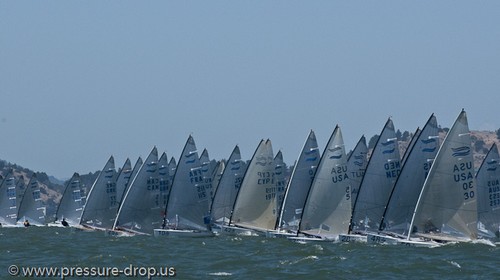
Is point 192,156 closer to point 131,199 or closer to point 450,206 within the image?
point 131,199

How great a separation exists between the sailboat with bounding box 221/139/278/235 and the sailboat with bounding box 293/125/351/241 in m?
11.7

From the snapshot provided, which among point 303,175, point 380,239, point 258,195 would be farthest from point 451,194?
point 258,195

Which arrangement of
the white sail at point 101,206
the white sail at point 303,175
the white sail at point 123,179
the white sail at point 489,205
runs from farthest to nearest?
the white sail at point 123,179 → the white sail at point 101,206 → the white sail at point 489,205 → the white sail at point 303,175

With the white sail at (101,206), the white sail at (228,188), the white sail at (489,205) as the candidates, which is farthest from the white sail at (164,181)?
the white sail at (489,205)

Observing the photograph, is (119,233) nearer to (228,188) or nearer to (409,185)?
(228,188)

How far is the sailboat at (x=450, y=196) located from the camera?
244ft

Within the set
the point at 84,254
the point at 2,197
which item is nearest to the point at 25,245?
the point at 84,254

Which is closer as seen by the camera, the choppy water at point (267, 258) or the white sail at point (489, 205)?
the choppy water at point (267, 258)

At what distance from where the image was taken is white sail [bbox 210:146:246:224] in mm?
101500

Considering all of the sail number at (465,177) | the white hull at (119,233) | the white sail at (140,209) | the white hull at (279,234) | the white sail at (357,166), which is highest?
the white sail at (357,166)

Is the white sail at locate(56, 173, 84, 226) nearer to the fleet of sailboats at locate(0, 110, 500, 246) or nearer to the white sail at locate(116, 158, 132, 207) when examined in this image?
the white sail at locate(116, 158, 132, 207)

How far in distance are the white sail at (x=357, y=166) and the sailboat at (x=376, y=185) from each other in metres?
4.62

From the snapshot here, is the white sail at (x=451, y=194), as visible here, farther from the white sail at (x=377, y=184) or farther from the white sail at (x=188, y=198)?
the white sail at (x=188, y=198)

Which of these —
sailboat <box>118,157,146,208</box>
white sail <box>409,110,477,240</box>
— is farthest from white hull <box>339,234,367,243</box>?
sailboat <box>118,157,146,208</box>
